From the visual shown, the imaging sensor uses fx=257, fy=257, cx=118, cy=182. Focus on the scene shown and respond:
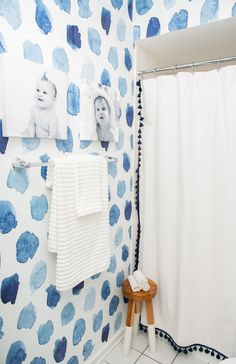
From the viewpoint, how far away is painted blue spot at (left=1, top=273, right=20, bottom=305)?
1.01 metres

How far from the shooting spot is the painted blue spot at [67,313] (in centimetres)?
130

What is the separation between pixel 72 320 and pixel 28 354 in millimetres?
270

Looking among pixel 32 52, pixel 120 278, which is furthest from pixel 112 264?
pixel 32 52

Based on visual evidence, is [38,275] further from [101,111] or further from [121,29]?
[121,29]

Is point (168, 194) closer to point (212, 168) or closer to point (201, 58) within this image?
point (212, 168)

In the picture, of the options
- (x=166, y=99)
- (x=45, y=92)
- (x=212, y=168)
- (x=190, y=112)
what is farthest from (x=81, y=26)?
(x=212, y=168)

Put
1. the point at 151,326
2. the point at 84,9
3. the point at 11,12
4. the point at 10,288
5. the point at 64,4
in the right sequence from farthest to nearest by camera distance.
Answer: the point at 151,326, the point at 84,9, the point at 64,4, the point at 10,288, the point at 11,12

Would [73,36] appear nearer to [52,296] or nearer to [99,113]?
[99,113]

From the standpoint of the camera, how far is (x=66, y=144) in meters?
1.23

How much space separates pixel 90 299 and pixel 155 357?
65 cm

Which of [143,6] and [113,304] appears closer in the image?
[143,6]

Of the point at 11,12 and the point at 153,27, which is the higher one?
the point at 153,27

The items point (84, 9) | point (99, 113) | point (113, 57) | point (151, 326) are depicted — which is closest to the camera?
point (84, 9)

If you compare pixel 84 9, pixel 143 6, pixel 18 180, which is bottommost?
pixel 18 180
